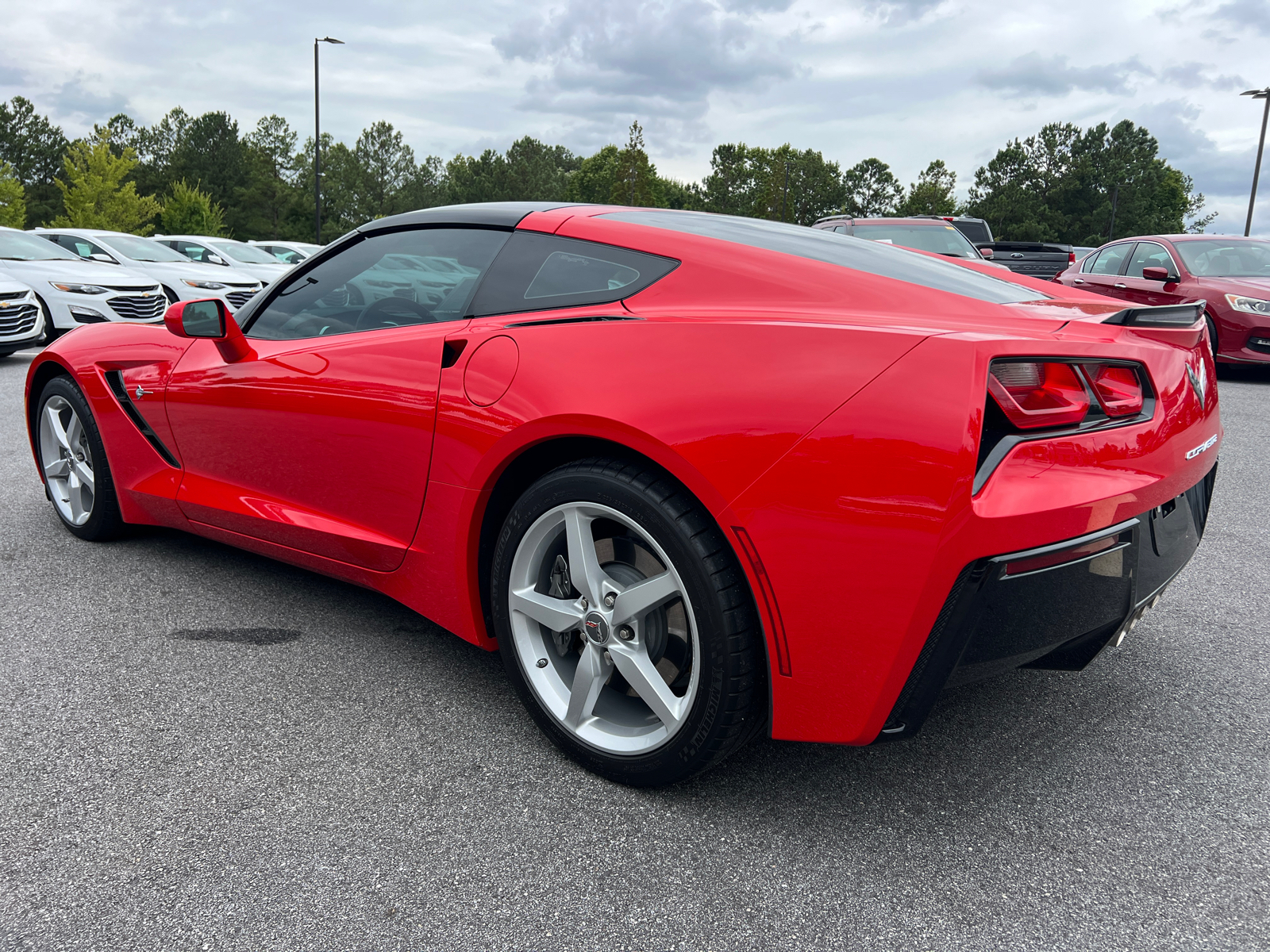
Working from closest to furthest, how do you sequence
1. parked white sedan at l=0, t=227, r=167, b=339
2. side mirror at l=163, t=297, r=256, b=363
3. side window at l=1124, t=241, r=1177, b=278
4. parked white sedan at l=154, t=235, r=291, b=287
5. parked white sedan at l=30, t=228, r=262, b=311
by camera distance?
side mirror at l=163, t=297, r=256, b=363 → side window at l=1124, t=241, r=1177, b=278 → parked white sedan at l=0, t=227, r=167, b=339 → parked white sedan at l=30, t=228, r=262, b=311 → parked white sedan at l=154, t=235, r=291, b=287

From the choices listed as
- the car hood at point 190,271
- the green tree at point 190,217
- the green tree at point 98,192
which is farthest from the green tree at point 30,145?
the car hood at point 190,271

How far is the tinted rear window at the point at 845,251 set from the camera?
2215 millimetres

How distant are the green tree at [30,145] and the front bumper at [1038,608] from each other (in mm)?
81749

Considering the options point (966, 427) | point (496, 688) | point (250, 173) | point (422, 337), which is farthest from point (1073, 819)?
point (250, 173)

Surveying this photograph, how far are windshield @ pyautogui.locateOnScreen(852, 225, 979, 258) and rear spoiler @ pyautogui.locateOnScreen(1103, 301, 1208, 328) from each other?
827cm

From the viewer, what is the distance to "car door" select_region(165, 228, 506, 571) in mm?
2459

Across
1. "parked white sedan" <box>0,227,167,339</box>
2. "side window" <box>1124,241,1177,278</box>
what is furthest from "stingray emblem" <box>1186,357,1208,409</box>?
"parked white sedan" <box>0,227,167,339</box>

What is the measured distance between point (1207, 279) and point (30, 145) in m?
84.0

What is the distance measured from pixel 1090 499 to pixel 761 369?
0.65 meters

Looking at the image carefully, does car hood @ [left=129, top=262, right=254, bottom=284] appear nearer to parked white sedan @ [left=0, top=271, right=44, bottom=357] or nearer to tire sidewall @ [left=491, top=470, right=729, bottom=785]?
parked white sedan @ [left=0, top=271, right=44, bottom=357]

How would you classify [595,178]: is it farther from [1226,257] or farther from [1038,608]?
[1038,608]

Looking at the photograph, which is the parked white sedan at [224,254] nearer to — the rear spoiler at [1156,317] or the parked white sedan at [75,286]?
the parked white sedan at [75,286]

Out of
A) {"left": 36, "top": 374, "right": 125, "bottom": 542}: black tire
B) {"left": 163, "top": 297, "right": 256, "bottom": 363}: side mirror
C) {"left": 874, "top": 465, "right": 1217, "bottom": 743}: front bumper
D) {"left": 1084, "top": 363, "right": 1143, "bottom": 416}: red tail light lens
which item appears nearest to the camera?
{"left": 874, "top": 465, "right": 1217, "bottom": 743}: front bumper

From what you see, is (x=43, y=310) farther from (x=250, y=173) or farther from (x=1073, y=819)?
(x=250, y=173)
